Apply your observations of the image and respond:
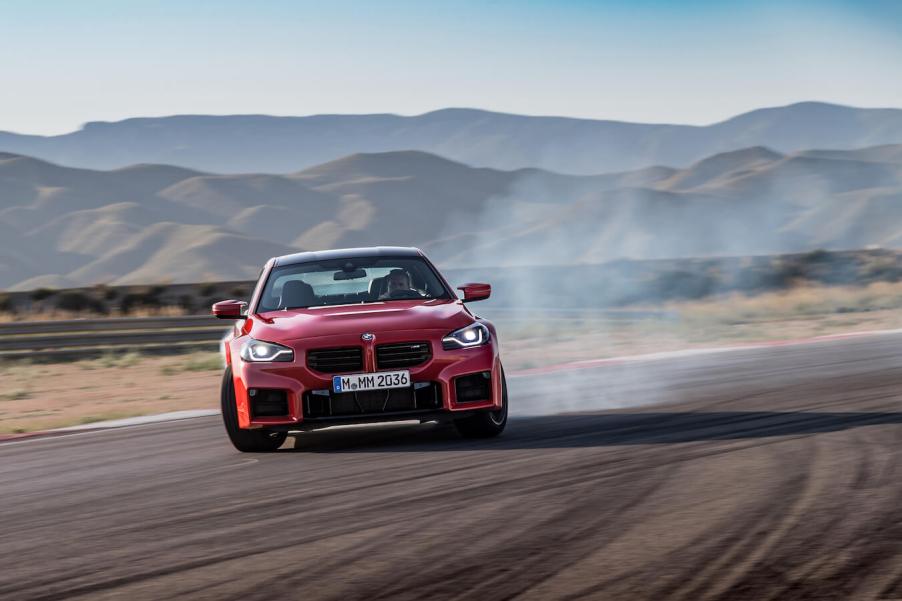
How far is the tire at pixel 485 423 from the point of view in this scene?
29.6 feet

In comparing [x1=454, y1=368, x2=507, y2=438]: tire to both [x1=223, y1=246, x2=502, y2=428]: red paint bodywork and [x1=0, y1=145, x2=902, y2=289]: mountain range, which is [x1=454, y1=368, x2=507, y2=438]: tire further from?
[x1=0, y1=145, x2=902, y2=289]: mountain range

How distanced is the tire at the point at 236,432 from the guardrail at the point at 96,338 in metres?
15.0

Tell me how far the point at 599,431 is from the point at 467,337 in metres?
1.43

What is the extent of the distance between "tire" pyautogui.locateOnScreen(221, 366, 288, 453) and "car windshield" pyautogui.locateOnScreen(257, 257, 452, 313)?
0.97 m

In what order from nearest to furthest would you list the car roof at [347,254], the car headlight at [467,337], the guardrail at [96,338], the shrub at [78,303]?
the car headlight at [467,337], the car roof at [347,254], the guardrail at [96,338], the shrub at [78,303]

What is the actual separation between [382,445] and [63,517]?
2.80 metres

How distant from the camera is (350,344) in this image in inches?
332

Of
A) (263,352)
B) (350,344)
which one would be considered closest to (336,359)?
(350,344)

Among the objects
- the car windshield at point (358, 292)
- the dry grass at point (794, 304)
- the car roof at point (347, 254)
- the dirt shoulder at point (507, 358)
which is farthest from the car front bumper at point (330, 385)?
the dry grass at point (794, 304)

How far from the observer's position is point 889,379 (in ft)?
41.3

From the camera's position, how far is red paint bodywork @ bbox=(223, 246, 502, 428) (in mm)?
8422

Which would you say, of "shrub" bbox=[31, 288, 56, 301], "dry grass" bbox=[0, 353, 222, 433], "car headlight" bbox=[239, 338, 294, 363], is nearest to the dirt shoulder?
"dry grass" bbox=[0, 353, 222, 433]

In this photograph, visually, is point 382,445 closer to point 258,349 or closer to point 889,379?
point 258,349

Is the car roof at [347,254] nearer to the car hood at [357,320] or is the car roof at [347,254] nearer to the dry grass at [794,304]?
the car hood at [357,320]
